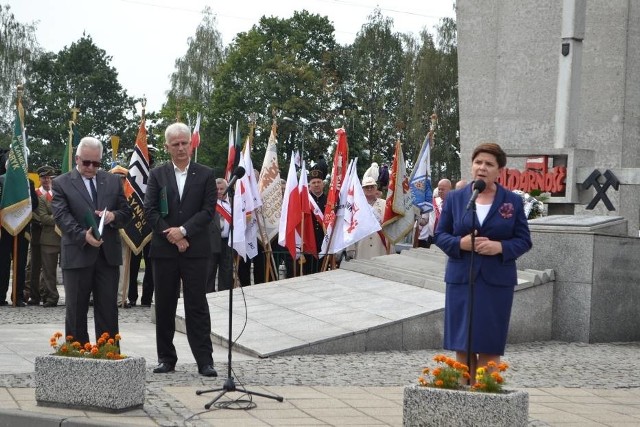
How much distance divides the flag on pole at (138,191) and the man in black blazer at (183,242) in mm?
4021

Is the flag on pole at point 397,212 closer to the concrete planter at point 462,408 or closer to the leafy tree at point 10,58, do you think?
the concrete planter at point 462,408

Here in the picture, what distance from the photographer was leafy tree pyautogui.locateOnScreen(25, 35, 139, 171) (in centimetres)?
8000

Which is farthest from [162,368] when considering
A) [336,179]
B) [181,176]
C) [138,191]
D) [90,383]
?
[336,179]

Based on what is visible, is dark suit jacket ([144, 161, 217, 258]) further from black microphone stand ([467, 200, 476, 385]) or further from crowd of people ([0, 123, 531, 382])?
black microphone stand ([467, 200, 476, 385])

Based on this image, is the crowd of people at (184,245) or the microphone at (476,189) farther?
Answer: the crowd of people at (184,245)

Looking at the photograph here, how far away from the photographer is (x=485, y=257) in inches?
312

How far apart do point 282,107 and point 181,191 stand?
5258cm

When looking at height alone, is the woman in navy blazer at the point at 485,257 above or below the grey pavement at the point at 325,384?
above

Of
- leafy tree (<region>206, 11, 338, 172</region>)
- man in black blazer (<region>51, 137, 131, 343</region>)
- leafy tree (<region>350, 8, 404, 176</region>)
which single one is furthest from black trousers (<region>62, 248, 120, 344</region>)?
leafy tree (<region>350, 8, 404, 176</region>)

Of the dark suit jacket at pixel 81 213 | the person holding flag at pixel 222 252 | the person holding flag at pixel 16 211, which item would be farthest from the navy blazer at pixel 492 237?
the person holding flag at pixel 16 211

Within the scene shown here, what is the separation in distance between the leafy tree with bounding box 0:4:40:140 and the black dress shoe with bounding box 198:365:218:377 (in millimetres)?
63715

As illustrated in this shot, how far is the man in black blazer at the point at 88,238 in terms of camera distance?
9.90m

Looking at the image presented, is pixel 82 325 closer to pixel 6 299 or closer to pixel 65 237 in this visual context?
pixel 65 237

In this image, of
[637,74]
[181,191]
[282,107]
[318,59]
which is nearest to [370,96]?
[318,59]
